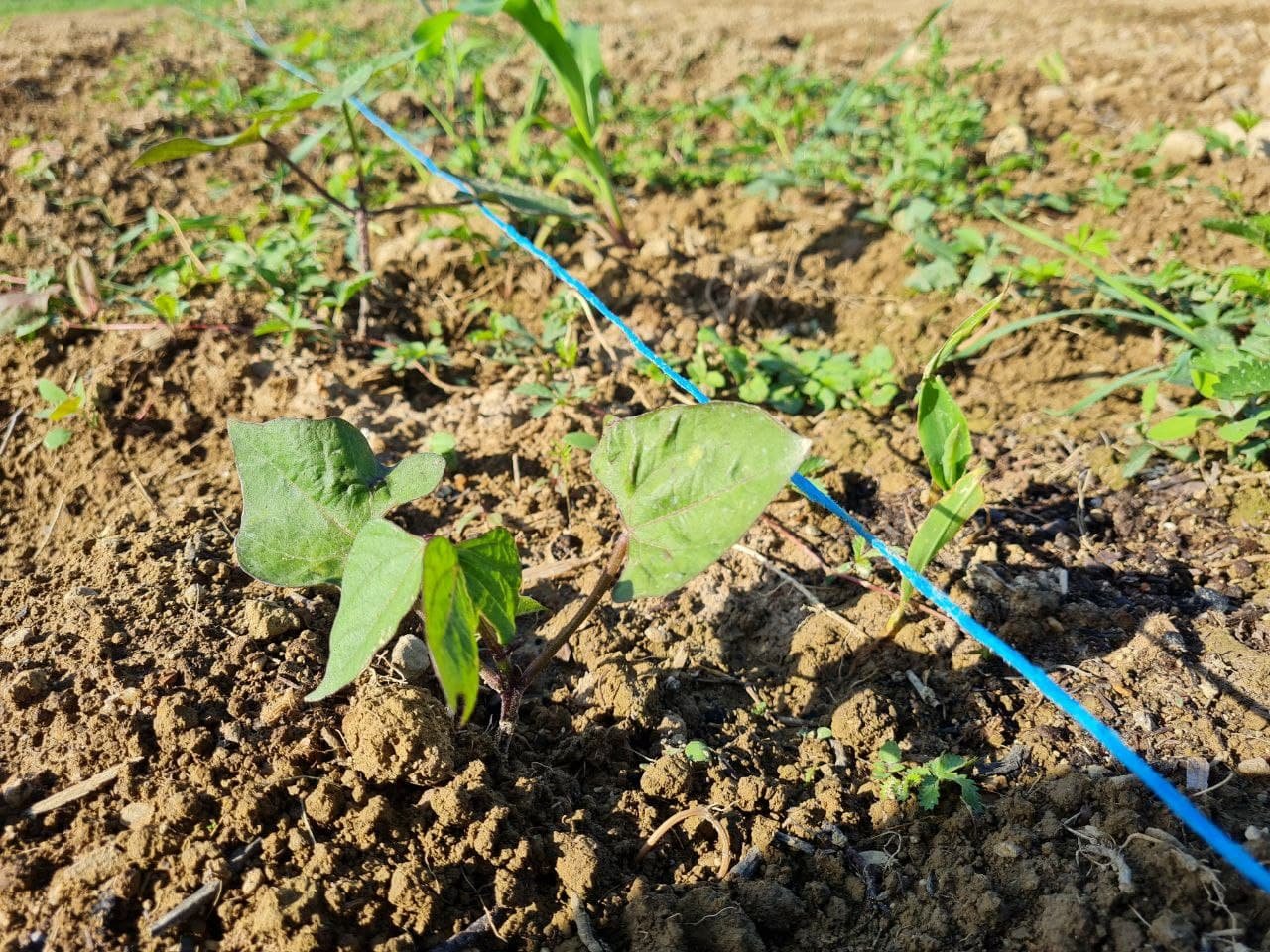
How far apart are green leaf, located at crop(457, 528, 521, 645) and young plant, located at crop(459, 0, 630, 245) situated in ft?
5.07

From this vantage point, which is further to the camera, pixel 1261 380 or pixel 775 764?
pixel 1261 380

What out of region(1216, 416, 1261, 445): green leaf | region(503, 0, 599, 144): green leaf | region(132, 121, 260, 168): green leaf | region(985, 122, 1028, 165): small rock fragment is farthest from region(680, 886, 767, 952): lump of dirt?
region(985, 122, 1028, 165): small rock fragment

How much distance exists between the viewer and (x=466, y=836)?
126 centimetres

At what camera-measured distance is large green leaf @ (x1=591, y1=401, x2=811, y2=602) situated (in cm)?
118

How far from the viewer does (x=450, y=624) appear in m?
1.05

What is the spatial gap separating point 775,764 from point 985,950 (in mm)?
397

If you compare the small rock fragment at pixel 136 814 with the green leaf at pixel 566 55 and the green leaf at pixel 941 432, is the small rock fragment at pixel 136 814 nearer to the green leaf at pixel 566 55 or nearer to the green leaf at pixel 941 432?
the green leaf at pixel 941 432

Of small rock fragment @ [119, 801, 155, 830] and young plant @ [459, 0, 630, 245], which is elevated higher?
young plant @ [459, 0, 630, 245]

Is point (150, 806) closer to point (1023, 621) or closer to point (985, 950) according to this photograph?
point (985, 950)

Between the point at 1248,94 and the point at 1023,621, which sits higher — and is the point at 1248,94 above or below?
above

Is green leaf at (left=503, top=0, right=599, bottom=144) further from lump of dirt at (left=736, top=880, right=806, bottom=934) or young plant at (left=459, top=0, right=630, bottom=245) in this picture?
lump of dirt at (left=736, top=880, right=806, bottom=934)

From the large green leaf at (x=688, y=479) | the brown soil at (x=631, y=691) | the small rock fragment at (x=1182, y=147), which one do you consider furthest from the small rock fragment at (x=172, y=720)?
the small rock fragment at (x=1182, y=147)

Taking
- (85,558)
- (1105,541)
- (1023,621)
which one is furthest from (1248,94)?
(85,558)

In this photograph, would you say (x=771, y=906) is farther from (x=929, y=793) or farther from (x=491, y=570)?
(x=491, y=570)
